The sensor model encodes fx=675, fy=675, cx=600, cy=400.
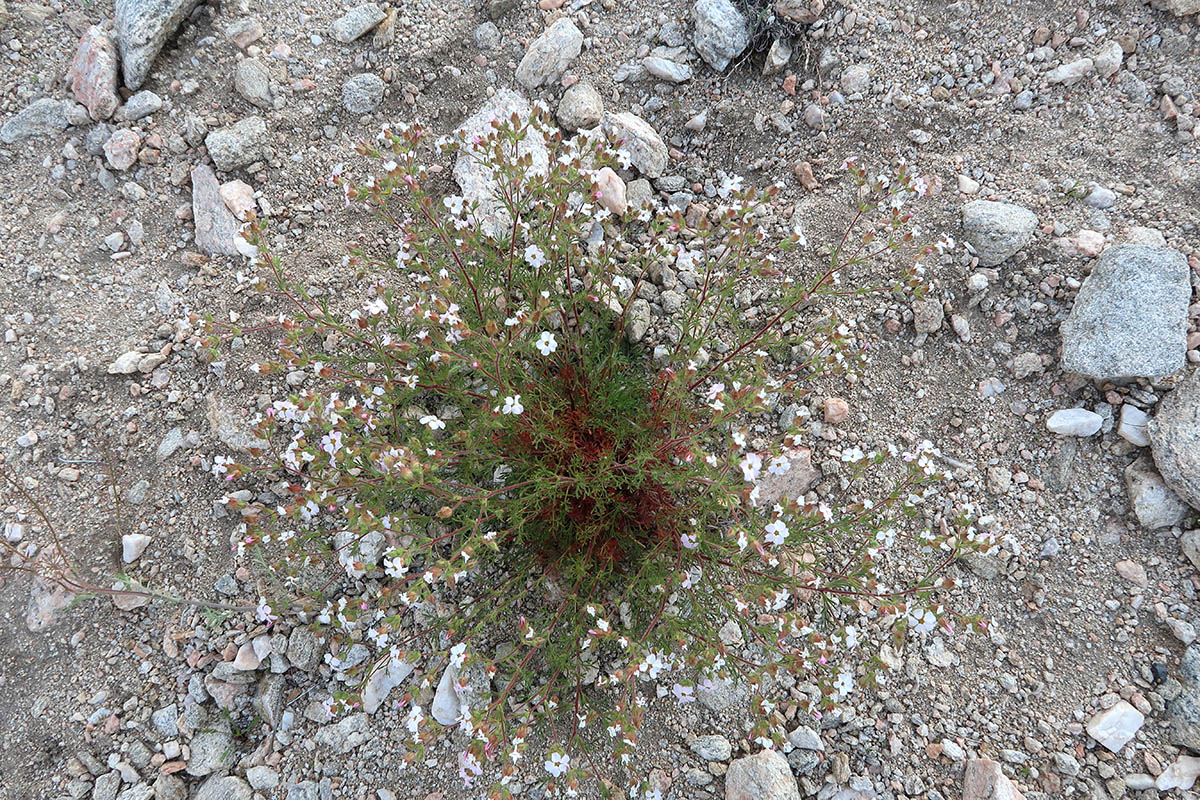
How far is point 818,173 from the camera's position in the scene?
16.1ft

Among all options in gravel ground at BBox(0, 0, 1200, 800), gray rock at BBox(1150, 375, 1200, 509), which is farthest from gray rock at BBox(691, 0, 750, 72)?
gray rock at BBox(1150, 375, 1200, 509)

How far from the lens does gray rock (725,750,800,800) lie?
3518 mm

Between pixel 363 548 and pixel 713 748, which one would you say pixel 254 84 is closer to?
pixel 363 548

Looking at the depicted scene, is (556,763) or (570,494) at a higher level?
(570,494)

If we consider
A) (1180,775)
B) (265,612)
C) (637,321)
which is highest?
(637,321)

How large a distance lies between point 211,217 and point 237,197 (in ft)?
0.80

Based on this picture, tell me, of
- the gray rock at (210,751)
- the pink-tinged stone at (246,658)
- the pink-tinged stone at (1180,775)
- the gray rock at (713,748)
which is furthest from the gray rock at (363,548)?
the pink-tinged stone at (1180,775)

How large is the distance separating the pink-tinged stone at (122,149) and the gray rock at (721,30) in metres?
4.29

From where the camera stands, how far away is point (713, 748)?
146 inches

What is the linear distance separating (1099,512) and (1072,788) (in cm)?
150

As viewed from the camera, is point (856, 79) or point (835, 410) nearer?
point (835, 410)

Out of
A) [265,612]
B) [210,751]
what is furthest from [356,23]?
[210,751]

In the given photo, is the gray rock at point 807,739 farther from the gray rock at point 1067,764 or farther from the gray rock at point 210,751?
the gray rock at point 210,751

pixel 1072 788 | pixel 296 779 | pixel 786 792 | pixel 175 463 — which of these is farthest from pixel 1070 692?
pixel 175 463
